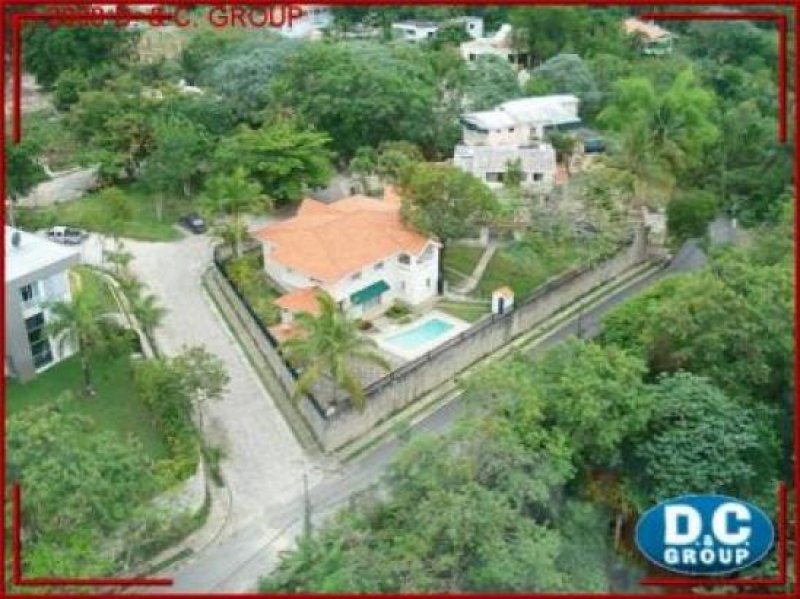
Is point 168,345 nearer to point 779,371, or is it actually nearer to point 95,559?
point 95,559

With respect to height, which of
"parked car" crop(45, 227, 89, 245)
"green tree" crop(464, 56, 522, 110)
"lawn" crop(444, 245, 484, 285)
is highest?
"green tree" crop(464, 56, 522, 110)


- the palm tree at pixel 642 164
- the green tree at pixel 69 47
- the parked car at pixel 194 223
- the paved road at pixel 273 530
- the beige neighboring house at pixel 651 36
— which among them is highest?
the beige neighboring house at pixel 651 36

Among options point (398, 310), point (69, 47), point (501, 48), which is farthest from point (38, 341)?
point (501, 48)

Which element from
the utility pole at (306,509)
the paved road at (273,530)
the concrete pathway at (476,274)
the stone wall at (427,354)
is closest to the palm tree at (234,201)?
the stone wall at (427,354)

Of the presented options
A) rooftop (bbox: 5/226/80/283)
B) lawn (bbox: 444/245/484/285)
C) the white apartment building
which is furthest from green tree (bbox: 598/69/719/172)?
rooftop (bbox: 5/226/80/283)

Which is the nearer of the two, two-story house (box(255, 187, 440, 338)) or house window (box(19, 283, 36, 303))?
house window (box(19, 283, 36, 303))

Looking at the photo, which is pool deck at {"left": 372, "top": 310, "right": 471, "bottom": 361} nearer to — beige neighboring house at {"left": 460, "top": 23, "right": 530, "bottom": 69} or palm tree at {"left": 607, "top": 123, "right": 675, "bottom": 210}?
palm tree at {"left": 607, "top": 123, "right": 675, "bottom": 210}

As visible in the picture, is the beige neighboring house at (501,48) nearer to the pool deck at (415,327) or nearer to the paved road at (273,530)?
the pool deck at (415,327)

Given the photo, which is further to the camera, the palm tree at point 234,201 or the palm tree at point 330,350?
the palm tree at point 234,201
